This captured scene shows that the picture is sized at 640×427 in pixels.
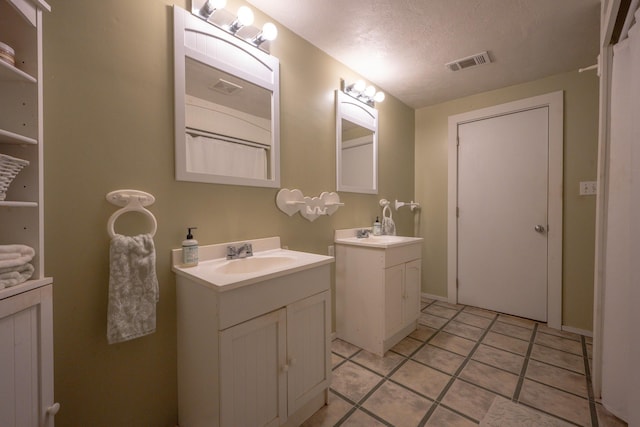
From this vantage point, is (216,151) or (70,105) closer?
(70,105)

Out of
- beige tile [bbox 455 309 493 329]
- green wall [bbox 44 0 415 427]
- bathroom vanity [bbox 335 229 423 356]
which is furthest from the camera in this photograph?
beige tile [bbox 455 309 493 329]

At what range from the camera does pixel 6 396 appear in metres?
0.73

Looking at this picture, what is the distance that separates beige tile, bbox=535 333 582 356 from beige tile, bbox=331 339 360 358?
4.88ft

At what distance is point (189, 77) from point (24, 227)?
0.94m

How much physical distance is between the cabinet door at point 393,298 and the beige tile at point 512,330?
0.99 meters

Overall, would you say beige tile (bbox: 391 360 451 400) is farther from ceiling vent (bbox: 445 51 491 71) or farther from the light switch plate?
ceiling vent (bbox: 445 51 491 71)

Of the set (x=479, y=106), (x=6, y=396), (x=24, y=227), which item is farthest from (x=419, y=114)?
(x=6, y=396)

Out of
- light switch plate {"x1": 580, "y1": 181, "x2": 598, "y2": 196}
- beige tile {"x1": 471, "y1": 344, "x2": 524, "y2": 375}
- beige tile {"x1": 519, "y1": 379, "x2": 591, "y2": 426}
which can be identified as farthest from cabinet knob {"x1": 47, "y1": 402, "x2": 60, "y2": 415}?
light switch plate {"x1": 580, "y1": 181, "x2": 598, "y2": 196}

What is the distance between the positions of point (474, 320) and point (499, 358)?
68cm

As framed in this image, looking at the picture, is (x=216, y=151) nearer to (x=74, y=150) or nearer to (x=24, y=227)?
(x=74, y=150)

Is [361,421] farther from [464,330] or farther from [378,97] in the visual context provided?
[378,97]

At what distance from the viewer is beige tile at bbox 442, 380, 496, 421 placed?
4.49 feet

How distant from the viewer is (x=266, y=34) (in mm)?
1520

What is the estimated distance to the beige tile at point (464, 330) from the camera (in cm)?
220
